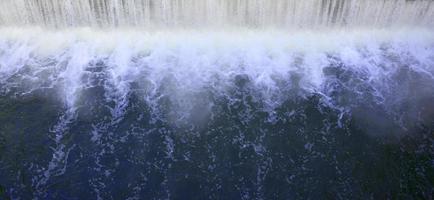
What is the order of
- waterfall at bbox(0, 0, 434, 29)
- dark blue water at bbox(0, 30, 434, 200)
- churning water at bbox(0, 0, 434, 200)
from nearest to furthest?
dark blue water at bbox(0, 30, 434, 200) < churning water at bbox(0, 0, 434, 200) < waterfall at bbox(0, 0, 434, 29)

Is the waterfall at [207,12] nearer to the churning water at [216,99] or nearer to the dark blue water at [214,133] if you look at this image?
the churning water at [216,99]

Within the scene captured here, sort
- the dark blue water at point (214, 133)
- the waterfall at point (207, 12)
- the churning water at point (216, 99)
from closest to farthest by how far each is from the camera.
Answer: the dark blue water at point (214, 133), the churning water at point (216, 99), the waterfall at point (207, 12)

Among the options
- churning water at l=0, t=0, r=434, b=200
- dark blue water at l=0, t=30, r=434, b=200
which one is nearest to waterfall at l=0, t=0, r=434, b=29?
churning water at l=0, t=0, r=434, b=200

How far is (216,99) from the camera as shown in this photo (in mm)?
12516

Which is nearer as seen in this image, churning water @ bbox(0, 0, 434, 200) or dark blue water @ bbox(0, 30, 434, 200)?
A: dark blue water @ bbox(0, 30, 434, 200)

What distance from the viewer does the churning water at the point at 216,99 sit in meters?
10.7

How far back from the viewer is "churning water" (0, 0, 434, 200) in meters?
10.7

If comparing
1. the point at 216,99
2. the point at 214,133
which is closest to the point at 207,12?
the point at 216,99

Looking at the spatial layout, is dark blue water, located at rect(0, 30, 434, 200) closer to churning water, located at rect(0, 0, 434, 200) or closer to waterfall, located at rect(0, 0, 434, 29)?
churning water, located at rect(0, 0, 434, 200)

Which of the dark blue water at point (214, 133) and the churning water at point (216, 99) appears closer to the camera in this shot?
the dark blue water at point (214, 133)

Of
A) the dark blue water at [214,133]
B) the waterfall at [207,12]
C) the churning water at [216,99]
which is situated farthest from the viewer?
the waterfall at [207,12]

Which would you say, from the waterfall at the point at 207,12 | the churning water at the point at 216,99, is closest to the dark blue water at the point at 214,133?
the churning water at the point at 216,99

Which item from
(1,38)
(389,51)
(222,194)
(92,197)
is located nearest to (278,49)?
(389,51)

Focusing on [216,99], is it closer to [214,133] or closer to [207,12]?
[214,133]
